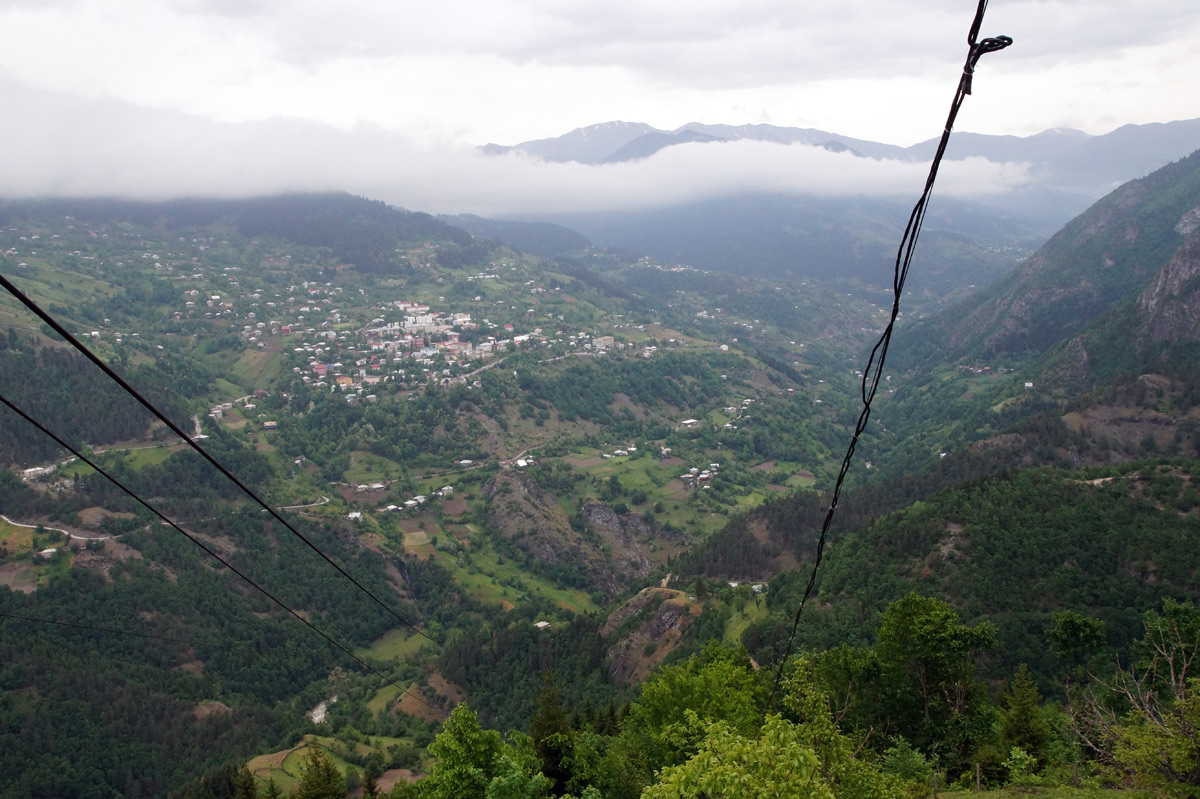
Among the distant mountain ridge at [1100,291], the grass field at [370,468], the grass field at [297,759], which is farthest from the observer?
the distant mountain ridge at [1100,291]

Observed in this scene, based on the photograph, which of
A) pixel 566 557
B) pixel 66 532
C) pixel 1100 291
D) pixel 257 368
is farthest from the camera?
pixel 1100 291

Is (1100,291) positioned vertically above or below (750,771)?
above

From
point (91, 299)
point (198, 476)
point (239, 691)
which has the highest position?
point (91, 299)

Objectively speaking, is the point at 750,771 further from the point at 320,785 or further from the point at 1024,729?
the point at 320,785

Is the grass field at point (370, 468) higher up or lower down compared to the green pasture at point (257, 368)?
lower down

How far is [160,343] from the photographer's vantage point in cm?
14462

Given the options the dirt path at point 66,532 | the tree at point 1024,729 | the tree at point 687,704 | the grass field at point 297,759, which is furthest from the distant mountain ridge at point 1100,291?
the dirt path at point 66,532

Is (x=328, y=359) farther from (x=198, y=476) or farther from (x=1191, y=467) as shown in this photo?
(x=1191, y=467)

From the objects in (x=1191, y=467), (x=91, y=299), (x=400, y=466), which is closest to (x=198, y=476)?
(x=400, y=466)

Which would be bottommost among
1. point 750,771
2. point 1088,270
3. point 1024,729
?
point 1024,729

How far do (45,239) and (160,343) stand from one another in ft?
283

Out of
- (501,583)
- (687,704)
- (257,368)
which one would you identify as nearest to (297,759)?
(687,704)

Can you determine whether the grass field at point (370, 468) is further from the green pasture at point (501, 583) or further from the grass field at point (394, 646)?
the grass field at point (394, 646)

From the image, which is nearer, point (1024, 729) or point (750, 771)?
point (750, 771)
